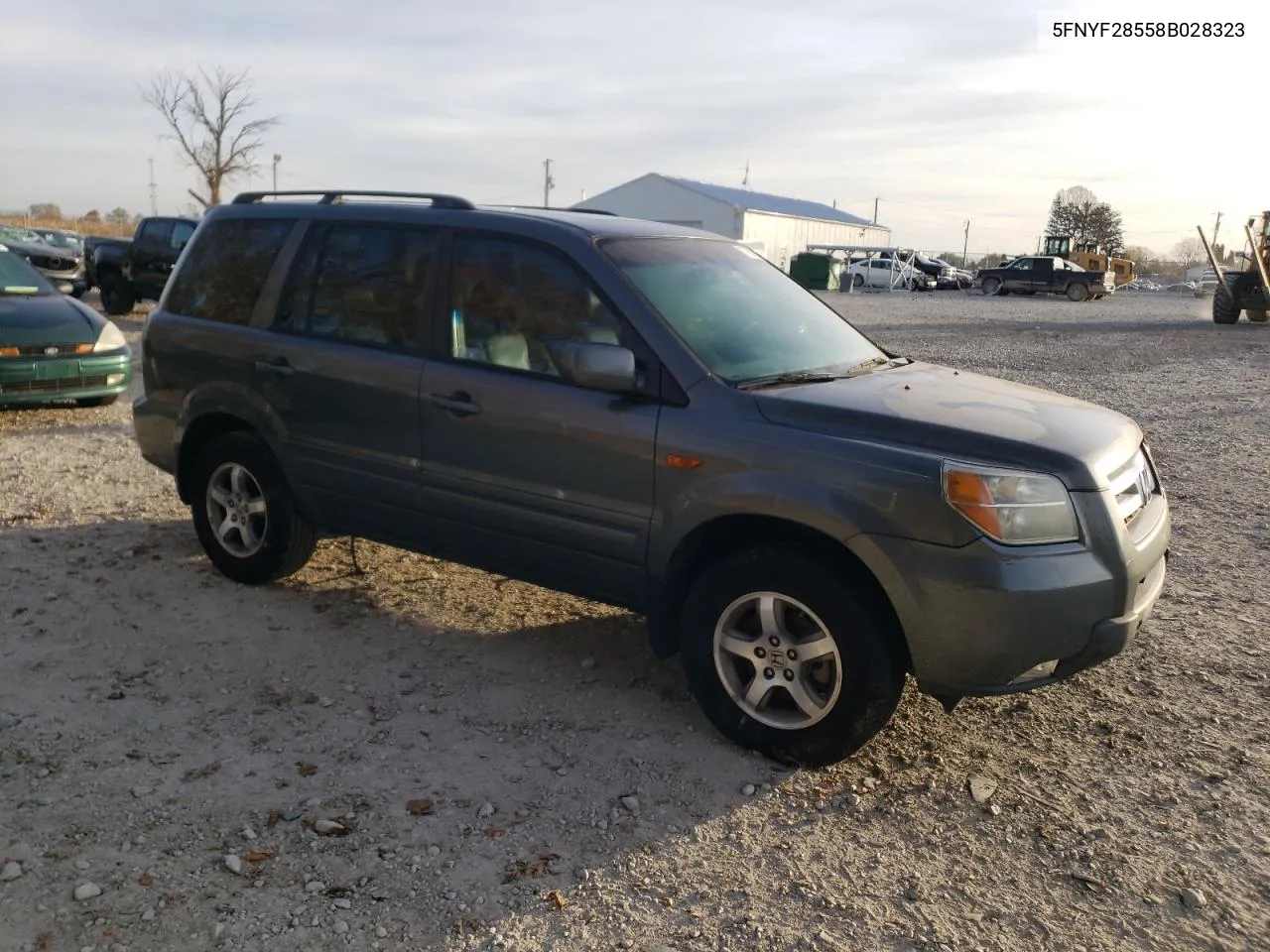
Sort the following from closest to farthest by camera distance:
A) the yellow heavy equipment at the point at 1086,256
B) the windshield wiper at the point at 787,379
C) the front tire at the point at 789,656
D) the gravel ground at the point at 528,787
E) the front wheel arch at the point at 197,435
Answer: the gravel ground at the point at 528,787 < the front tire at the point at 789,656 < the windshield wiper at the point at 787,379 < the front wheel arch at the point at 197,435 < the yellow heavy equipment at the point at 1086,256

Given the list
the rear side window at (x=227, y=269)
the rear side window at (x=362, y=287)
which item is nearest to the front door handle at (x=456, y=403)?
the rear side window at (x=362, y=287)

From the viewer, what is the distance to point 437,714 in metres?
4.12

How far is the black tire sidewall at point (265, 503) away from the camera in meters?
5.15

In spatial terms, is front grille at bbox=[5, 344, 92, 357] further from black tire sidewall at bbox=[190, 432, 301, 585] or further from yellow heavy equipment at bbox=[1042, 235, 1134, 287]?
yellow heavy equipment at bbox=[1042, 235, 1134, 287]

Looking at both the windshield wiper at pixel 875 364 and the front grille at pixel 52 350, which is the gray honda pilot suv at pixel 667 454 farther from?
the front grille at pixel 52 350

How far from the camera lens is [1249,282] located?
86.0 ft

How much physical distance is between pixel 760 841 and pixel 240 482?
3250 millimetres

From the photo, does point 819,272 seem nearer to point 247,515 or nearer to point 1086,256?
point 1086,256

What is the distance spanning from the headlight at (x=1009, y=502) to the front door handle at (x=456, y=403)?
1.91m

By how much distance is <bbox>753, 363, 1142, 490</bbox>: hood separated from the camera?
136 inches

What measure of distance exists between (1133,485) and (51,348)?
8915 mm

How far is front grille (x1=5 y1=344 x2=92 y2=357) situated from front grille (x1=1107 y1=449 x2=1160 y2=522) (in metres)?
8.83

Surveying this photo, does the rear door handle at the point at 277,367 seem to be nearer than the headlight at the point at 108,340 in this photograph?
Yes

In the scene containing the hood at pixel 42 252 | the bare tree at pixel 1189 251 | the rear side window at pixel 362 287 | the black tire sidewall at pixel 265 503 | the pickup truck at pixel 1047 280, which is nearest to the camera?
the rear side window at pixel 362 287
